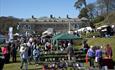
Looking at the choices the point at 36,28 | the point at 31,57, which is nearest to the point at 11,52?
the point at 31,57

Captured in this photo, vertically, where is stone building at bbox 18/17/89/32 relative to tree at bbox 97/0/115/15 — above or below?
below

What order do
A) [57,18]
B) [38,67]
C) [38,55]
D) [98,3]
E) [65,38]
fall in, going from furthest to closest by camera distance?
[57,18] < [98,3] < [65,38] < [38,55] < [38,67]

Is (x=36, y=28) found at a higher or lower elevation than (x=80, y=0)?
lower

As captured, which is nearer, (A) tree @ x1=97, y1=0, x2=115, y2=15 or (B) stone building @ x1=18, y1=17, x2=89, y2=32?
(A) tree @ x1=97, y1=0, x2=115, y2=15

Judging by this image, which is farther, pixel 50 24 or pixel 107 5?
pixel 50 24

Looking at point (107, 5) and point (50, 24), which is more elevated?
point (107, 5)

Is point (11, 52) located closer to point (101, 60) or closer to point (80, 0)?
point (101, 60)

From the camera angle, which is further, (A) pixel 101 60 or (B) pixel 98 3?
(B) pixel 98 3

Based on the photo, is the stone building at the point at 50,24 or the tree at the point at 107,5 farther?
the stone building at the point at 50,24

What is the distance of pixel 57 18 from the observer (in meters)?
186

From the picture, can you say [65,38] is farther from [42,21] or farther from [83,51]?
[42,21]

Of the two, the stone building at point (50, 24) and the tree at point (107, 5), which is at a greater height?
the tree at point (107, 5)

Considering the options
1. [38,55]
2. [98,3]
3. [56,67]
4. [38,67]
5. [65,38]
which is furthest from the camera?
[98,3]

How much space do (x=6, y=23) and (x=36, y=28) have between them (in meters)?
32.0
